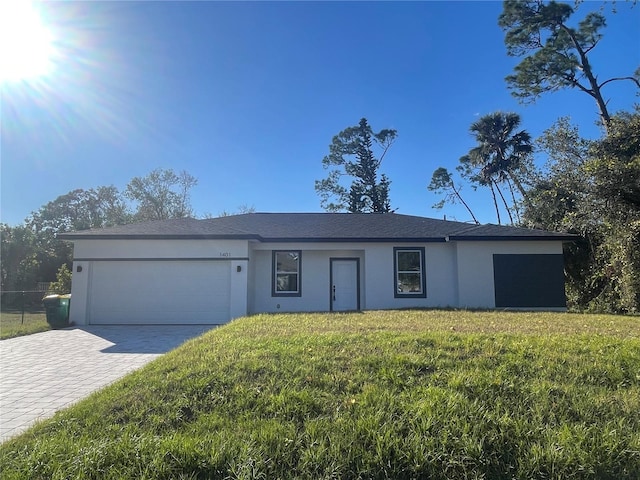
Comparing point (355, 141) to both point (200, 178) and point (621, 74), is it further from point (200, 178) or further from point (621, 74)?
point (621, 74)

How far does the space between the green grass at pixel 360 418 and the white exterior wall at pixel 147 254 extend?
7.46 metres

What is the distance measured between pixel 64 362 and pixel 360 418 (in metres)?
6.38

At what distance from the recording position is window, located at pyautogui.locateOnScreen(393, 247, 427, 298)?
46.0 ft

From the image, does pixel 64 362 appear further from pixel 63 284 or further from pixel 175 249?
pixel 63 284

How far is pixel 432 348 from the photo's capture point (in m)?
5.18

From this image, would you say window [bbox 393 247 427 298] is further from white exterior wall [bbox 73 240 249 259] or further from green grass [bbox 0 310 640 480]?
green grass [bbox 0 310 640 480]

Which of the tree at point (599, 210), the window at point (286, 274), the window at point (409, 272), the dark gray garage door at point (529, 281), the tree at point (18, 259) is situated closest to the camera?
the tree at point (599, 210)

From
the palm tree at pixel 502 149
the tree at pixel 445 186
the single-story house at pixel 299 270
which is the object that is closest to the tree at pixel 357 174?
the tree at pixel 445 186

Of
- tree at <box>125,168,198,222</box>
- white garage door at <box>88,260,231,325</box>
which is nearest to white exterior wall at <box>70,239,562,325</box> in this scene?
white garage door at <box>88,260,231,325</box>

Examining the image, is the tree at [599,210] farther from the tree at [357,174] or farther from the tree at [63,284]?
the tree at [63,284]

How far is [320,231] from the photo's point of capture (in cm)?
1462

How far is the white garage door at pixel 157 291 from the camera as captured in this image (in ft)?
41.8

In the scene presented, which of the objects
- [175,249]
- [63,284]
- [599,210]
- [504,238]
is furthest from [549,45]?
[63,284]

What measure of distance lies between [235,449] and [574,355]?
14.2ft
